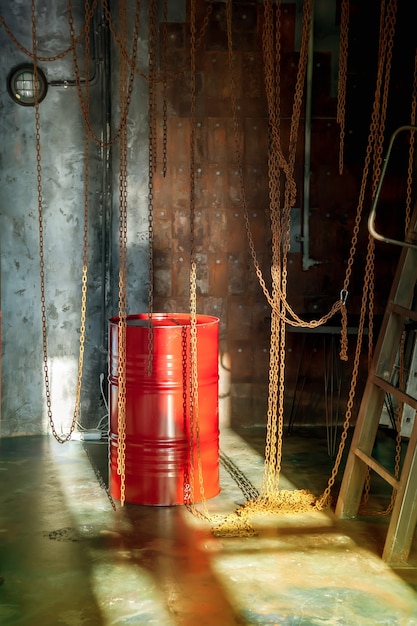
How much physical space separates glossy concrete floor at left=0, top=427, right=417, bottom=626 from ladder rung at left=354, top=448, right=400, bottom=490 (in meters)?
0.50

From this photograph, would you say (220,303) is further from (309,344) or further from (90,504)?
(90,504)

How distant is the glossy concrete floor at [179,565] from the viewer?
4.86 m

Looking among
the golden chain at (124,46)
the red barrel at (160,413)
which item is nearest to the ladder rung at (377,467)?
the red barrel at (160,413)

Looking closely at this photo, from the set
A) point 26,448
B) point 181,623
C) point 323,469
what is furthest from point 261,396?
point 181,623

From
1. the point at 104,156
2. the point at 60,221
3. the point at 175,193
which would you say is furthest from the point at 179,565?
the point at 104,156

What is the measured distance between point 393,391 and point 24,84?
5.00 meters

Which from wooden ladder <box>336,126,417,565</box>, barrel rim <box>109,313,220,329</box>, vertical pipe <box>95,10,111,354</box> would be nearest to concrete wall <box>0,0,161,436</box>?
vertical pipe <box>95,10,111,354</box>

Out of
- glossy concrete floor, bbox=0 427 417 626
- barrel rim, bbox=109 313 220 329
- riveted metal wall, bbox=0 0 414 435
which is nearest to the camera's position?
glossy concrete floor, bbox=0 427 417 626

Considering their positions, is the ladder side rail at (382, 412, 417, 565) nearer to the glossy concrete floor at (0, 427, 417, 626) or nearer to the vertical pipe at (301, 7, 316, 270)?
the glossy concrete floor at (0, 427, 417, 626)

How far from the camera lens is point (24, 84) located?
28.2ft

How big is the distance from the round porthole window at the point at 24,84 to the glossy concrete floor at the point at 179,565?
147 inches

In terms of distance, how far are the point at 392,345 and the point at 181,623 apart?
2.54 meters

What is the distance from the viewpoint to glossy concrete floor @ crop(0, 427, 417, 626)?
191 inches

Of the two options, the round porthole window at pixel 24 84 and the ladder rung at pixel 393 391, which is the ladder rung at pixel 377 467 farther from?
the round porthole window at pixel 24 84
